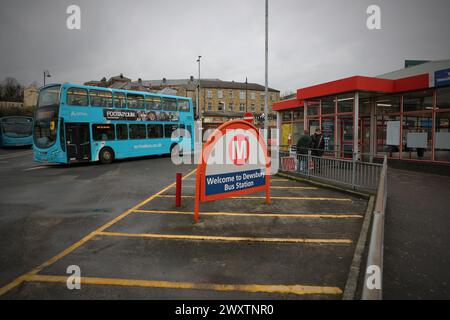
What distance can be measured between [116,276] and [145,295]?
663mm

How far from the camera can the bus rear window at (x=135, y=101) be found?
55.4 ft

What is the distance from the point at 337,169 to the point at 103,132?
1285 cm

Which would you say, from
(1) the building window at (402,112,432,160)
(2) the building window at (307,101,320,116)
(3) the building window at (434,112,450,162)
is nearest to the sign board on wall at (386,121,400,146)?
(1) the building window at (402,112,432,160)

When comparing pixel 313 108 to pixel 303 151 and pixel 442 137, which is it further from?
pixel 442 137

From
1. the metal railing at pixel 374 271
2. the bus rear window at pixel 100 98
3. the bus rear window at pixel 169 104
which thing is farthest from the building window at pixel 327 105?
the metal railing at pixel 374 271

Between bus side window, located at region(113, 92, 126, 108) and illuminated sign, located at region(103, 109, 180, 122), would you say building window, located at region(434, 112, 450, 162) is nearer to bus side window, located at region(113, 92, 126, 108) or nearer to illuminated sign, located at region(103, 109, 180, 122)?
illuminated sign, located at region(103, 109, 180, 122)

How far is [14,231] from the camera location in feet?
17.4

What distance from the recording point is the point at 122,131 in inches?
655

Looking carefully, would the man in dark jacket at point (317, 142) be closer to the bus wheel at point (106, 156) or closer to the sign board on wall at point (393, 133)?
the sign board on wall at point (393, 133)

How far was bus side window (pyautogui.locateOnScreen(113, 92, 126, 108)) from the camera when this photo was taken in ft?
52.9

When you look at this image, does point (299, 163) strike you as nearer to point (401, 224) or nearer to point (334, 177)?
point (334, 177)

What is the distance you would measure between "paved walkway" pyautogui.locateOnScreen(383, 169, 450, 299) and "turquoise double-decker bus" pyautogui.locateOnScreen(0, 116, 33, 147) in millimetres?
32984
